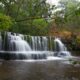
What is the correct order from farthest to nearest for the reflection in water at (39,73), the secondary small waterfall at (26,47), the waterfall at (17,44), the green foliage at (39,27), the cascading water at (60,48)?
the green foliage at (39,27), the cascading water at (60,48), the waterfall at (17,44), the secondary small waterfall at (26,47), the reflection in water at (39,73)

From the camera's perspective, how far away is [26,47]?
2378 centimetres

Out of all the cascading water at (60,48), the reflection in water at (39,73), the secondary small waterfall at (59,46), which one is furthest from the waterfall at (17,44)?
the reflection in water at (39,73)

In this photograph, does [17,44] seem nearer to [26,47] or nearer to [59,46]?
[26,47]

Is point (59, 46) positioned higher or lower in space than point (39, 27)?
lower

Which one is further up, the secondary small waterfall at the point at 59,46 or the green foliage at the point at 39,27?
the green foliage at the point at 39,27

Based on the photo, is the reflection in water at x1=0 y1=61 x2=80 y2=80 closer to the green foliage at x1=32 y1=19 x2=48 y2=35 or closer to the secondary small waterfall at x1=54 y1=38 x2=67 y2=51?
the secondary small waterfall at x1=54 y1=38 x2=67 y2=51

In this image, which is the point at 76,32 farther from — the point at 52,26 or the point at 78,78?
the point at 78,78

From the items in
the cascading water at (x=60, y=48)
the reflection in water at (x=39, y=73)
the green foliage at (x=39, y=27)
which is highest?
the green foliage at (x=39, y=27)

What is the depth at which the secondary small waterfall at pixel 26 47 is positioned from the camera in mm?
21250

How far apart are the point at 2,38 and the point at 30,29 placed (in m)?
8.10

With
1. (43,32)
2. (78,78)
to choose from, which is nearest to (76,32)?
(43,32)

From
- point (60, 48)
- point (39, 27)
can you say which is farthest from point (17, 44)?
point (39, 27)

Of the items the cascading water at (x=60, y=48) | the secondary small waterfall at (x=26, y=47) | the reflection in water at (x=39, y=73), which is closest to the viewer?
the reflection in water at (x=39, y=73)

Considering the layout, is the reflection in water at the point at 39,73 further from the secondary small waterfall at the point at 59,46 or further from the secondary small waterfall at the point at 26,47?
the secondary small waterfall at the point at 59,46
